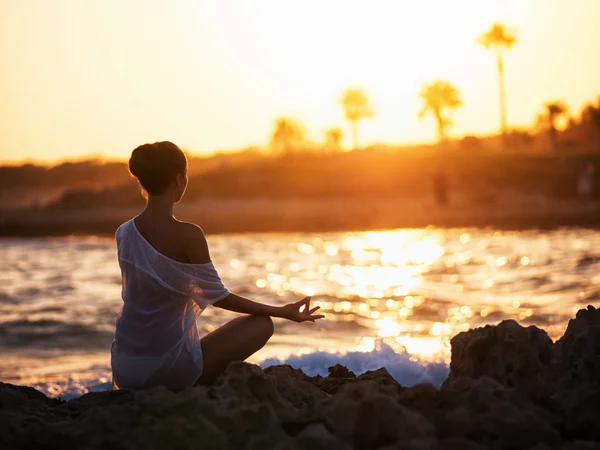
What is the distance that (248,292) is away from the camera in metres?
14.7

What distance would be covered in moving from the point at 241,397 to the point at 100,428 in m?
0.56

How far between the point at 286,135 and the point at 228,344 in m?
88.2

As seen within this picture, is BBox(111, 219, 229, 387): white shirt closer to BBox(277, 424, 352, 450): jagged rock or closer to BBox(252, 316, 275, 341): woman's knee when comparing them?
BBox(252, 316, 275, 341): woman's knee

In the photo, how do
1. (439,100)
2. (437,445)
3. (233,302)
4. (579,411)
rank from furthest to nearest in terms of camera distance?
A: (439,100)
(233,302)
(579,411)
(437,445)

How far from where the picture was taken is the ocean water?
8375mm

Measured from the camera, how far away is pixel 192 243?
407 cm

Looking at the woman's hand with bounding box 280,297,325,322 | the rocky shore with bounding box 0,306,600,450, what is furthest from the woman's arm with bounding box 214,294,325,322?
the rocky shore with bounding box 0,306,600,450

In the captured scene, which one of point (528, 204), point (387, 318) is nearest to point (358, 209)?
point (528, 204)

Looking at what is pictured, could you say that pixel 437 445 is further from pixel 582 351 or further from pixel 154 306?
pixel 154 306

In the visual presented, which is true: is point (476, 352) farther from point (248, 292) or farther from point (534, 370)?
point (248, 292)

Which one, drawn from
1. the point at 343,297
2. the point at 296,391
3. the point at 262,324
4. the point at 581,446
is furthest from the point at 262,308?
the point at 343,297

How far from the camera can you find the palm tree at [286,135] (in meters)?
90.9

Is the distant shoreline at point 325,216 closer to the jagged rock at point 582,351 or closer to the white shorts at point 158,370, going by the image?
the jagged rock at point 582,351

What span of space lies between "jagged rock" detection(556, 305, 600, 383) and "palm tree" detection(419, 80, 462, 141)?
71.1 meters
